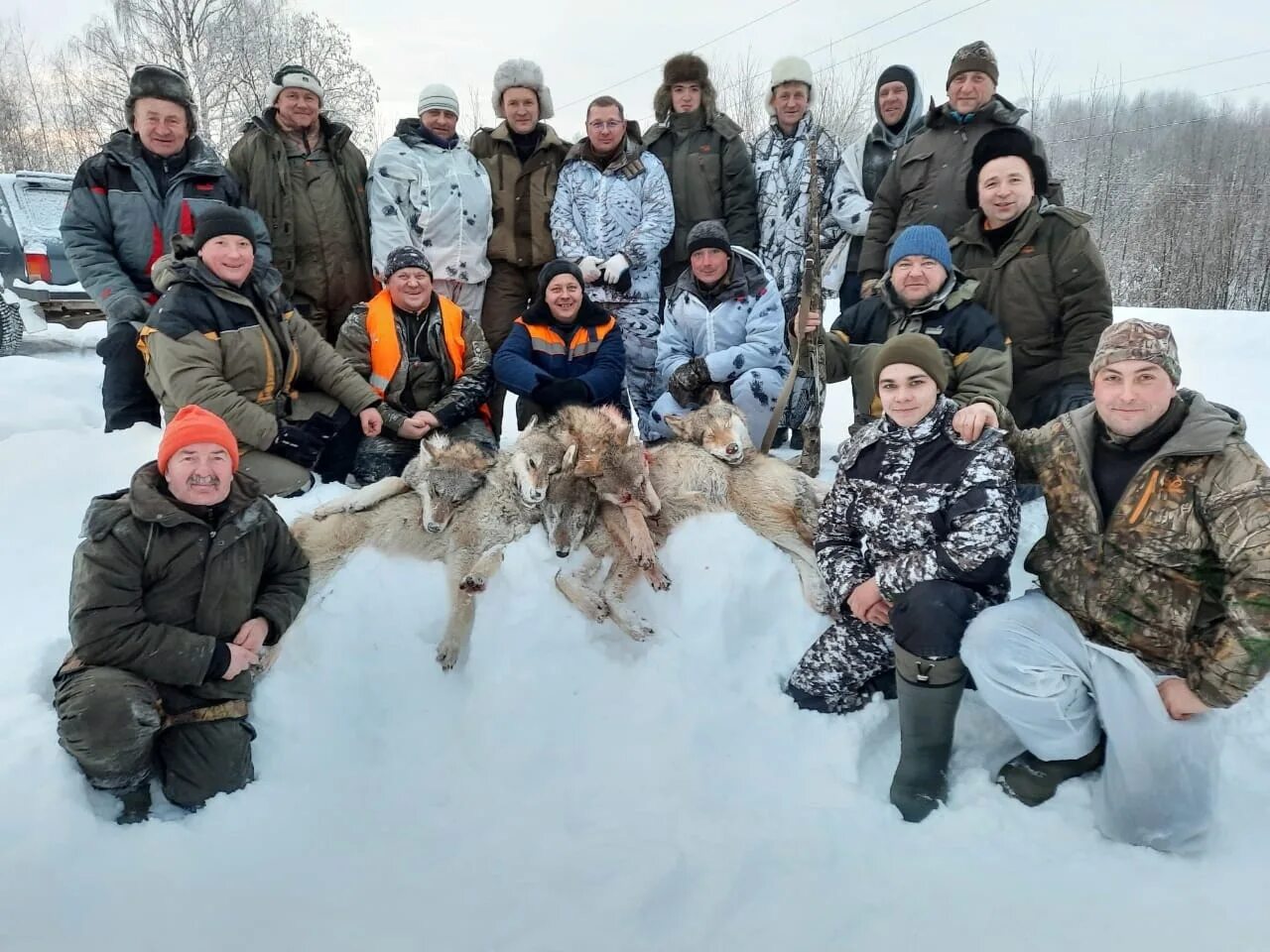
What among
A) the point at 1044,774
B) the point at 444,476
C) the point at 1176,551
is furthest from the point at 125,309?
the point at 1176,551

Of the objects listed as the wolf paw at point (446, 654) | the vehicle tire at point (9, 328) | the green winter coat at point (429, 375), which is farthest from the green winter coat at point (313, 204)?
the vehicle tire at point (9, 328)

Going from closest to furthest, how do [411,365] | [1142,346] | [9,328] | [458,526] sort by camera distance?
[1142,346], [458,526], [411,365], [9,328]

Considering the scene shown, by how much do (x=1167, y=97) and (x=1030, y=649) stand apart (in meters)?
53.6

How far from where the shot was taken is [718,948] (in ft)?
7.59

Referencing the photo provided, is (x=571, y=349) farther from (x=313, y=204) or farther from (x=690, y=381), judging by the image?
(x=313, y=204)

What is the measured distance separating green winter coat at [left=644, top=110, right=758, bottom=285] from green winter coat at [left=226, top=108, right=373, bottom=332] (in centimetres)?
229

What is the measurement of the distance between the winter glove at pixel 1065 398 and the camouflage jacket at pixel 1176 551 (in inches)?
53.4

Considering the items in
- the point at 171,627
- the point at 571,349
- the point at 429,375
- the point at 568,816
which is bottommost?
the point at 568,816

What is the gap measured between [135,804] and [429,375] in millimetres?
3080

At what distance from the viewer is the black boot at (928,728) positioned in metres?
2.78

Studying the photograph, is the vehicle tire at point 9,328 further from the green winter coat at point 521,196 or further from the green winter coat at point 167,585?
the green winter coat at point 167,585

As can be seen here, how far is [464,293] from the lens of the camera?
5.80 metres

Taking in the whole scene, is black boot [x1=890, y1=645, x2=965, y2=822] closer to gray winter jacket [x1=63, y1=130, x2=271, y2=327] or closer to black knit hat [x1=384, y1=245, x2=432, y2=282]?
black knit hat [x1=384, y1=245, x2=432, y2=282]

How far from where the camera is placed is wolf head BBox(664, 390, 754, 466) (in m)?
4.47
